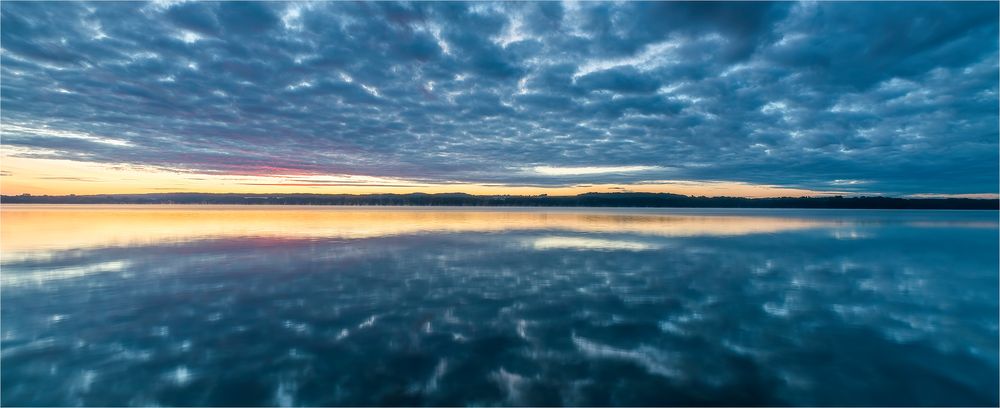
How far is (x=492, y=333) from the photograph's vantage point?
8992mm

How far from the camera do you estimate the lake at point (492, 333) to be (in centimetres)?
654

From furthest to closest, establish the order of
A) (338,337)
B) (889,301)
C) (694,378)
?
(889,301), (338,337), (694,378)

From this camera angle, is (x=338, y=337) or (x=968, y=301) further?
(x=968, y=301)

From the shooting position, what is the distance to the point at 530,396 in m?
6.33

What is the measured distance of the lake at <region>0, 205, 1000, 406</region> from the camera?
654 cm

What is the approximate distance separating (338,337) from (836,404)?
8.64 m

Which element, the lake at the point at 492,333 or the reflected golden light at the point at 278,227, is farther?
the reflected golden light at the point at 278,227

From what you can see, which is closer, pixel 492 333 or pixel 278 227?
pixel 492 333

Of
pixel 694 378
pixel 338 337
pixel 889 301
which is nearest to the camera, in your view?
pixel 694 378

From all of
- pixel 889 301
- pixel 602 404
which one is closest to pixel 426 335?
pixel 602 404

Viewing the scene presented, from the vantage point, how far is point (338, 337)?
8.72 meters

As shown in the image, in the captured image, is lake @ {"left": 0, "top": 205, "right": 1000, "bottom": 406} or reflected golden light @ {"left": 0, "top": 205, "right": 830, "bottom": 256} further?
reflected golden light @ {"left": 0, "top": 205, "right": 830, "bottom": 256}

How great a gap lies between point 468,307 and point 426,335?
2.23 metres

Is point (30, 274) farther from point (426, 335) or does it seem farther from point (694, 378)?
point (694, 378)
